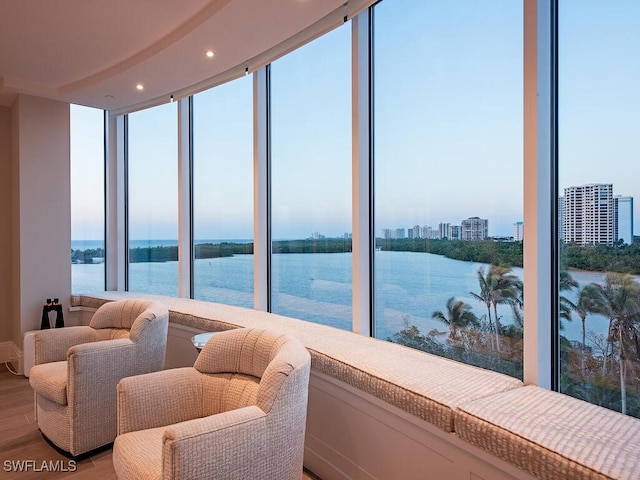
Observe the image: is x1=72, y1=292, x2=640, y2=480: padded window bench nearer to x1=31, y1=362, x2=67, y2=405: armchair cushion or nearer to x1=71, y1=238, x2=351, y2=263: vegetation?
x1=71, y1=238, x2=351, y2=263: vegetation

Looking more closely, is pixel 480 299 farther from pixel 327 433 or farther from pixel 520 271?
pixel 327 433

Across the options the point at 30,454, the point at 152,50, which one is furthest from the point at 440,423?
the point at 152,50

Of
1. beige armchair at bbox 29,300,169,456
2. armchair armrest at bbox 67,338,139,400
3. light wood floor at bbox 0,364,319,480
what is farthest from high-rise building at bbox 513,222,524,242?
armchair armrest at bbox 67,338,139,400

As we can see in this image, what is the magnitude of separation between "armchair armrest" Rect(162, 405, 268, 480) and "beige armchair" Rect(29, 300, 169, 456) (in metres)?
1.44

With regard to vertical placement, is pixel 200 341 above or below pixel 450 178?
below

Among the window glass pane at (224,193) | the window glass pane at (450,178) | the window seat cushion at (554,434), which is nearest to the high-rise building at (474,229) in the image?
the window glass pane at (450,178)

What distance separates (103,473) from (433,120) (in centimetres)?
290

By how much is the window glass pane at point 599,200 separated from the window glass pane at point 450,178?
0.24 meters

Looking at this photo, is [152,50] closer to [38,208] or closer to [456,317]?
[38,208]

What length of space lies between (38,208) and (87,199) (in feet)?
2.12

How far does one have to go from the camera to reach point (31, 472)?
8.36 ft

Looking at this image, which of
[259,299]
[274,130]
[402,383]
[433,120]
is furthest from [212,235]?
[402,383]

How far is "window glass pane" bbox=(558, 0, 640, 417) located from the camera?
1.78 meters

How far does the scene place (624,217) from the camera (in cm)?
180
